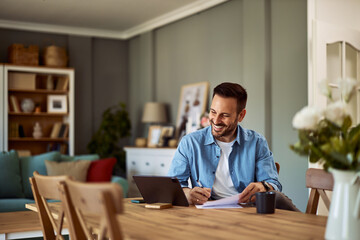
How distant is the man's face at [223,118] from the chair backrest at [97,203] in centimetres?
113

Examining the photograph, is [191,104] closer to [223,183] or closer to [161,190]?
[223,183]

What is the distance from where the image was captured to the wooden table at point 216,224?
5.54 ft

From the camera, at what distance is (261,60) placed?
16.9 feet

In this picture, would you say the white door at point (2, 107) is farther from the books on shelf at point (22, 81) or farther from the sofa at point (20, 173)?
the sofa at point (20, 173)

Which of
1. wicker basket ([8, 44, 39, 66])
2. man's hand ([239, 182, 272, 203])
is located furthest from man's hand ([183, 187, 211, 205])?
wicker basket ([8, 44, 39, 66])

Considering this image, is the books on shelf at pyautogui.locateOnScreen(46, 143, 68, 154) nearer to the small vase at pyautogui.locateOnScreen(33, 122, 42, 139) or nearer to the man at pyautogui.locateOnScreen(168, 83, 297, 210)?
the small vase at pyautogui.locateOnScreen(33, 122, 42, 139)

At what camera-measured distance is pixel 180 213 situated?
2.20 m

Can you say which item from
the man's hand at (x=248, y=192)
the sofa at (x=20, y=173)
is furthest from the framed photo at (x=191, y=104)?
the man's hand at (x=248, y=192)

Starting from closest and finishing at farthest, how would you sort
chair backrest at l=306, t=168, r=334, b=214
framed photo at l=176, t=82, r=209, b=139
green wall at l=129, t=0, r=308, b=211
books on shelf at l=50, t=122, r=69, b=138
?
chair backrest at l=306, t=168, r=334, b=214 < green wall at l=129, t=0, r=308, b=211 < framed photo at l=176, t=82, r=209, b=139 < books on shelf at l=50, t=122, r=69, b=138

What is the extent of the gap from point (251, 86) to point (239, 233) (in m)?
3.70

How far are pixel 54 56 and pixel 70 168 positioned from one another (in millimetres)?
2435

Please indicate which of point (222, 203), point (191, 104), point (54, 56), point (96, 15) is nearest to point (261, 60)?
point (191, 104)

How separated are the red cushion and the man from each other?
2.90 metres

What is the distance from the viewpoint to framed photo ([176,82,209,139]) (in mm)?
6152
